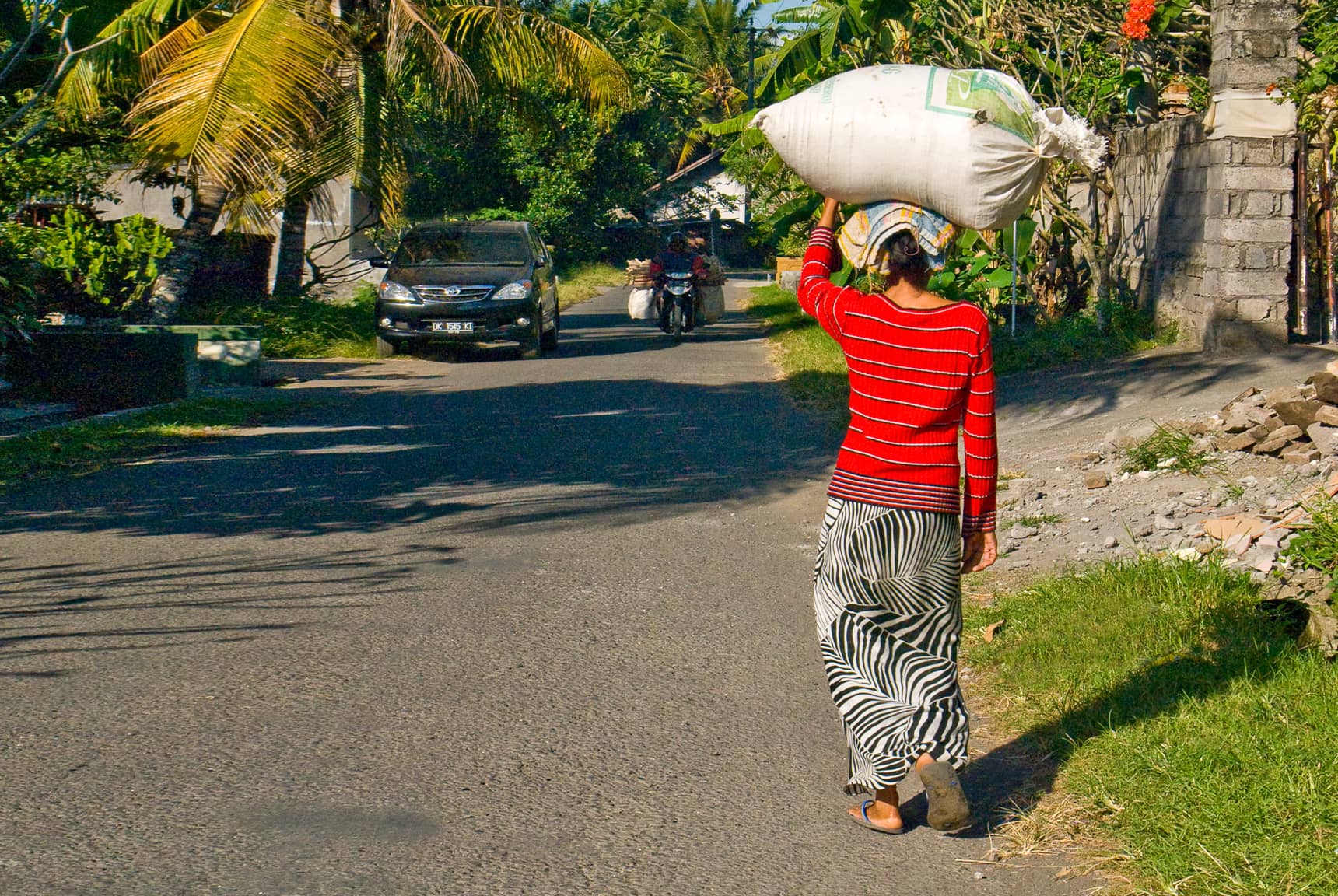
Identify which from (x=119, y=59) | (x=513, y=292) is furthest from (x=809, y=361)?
(x=119, y=59)

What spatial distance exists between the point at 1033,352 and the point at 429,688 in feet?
34.0

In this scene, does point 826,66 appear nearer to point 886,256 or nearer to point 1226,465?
point 1226,465

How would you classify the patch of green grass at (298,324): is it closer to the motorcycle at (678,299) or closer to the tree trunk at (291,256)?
the tree trunk at (291,256)

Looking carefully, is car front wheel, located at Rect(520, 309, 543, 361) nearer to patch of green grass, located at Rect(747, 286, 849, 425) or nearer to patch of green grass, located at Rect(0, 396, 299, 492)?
patch of green grass, located at Rect(747, 286, 849, 425)

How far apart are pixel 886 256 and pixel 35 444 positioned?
26.8ft

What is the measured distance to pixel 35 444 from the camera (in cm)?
1045

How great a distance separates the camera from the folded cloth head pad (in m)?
4.16

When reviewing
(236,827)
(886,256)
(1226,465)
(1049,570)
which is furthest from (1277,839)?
(1226,465)

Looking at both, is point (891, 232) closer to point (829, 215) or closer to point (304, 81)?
point (829, 215)

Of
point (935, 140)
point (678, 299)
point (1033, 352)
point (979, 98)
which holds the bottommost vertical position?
point (1033, 352)

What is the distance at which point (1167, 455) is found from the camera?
27.7 ft

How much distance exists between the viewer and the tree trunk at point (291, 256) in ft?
68.8

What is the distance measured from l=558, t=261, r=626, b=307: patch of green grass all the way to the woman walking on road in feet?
96.7

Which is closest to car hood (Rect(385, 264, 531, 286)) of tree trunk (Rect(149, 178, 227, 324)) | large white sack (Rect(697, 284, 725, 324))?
tree trunk (Rect(149, 178, 227, 324))
